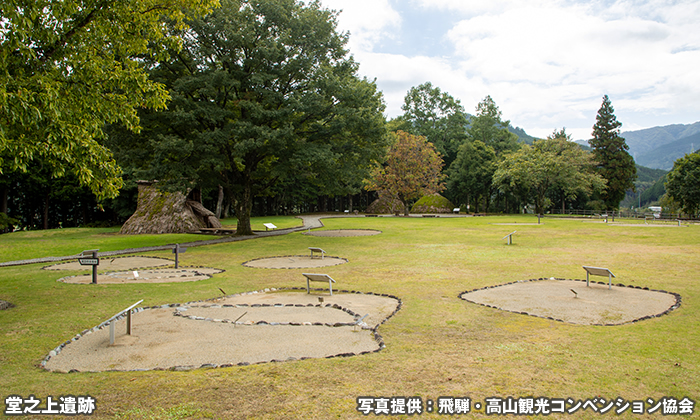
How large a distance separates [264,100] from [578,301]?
16.9 meters

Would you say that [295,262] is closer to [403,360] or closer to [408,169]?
[403,360]

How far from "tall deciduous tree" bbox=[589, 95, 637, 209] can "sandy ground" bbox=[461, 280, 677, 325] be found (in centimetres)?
5211

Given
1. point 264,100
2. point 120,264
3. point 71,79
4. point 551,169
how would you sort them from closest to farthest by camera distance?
point 71,79 → point 120,264 → point 264,100 → point 551,169

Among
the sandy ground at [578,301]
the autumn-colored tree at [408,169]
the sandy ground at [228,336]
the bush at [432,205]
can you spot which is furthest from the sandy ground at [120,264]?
the bush at [432,205]

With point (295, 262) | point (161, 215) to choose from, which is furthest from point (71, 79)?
point (161, 215)

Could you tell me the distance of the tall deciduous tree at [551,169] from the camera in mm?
47606

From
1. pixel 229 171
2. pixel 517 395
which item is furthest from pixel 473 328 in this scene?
pixel 229 171

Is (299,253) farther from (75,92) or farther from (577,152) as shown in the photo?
(577,152)

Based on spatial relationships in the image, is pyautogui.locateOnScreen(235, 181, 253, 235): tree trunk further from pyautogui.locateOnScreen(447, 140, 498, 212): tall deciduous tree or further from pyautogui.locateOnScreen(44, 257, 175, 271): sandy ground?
pyautogui.locateOnScreen(447, 140, 498, 212): tall deciduous tree

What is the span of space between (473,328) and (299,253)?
34.6ft

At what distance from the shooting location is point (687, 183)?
43.5 metres

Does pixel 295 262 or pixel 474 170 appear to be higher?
pixel 474 170

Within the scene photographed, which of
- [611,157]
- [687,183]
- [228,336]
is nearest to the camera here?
[228,336]

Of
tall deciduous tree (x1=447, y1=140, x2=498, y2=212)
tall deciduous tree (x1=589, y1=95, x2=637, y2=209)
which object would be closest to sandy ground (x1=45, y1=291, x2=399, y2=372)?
tall deciduous tree (x1=447, y1=140, x2=498, y2=212)
